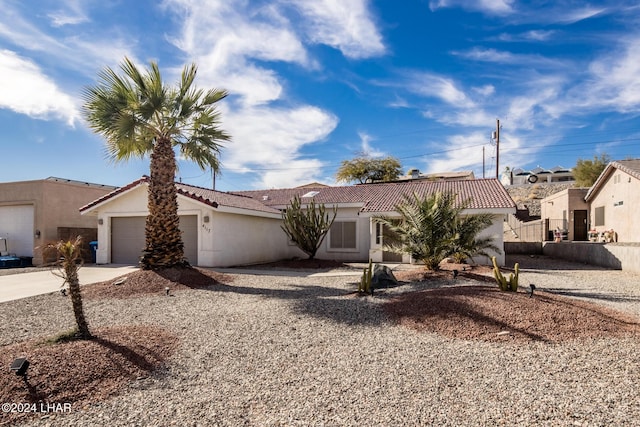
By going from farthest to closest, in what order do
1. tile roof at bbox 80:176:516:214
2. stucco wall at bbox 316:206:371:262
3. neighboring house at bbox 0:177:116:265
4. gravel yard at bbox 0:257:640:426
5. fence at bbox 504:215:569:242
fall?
1. fence at bbox 504:215:569:242
2. stucco wall at bbox 316:206:371:262
3. neighboring house at bbox 0:177:116:265
4. tile roof at bbox 80:176:516:214
5. gravel yard at bbox 0:257:640:426

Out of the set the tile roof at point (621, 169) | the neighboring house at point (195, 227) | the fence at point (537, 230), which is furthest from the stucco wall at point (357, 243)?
the fence at point (537, 230)

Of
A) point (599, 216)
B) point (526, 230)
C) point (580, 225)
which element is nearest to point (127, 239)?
point (599, 216)

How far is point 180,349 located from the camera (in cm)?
549

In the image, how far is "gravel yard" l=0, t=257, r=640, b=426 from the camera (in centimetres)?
357

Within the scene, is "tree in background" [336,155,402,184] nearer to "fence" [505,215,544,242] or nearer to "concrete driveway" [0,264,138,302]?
"fence" [505,215,544,242]

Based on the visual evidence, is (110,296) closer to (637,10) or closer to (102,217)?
(102,217)

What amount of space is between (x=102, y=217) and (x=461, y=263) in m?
16.9

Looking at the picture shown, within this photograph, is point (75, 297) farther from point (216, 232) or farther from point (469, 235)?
point (469, 235)

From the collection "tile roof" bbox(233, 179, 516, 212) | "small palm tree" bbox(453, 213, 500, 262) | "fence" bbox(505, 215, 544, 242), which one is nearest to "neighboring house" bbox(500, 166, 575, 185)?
"fence" bbox(505, 215, 544, 242)

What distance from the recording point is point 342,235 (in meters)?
20.0

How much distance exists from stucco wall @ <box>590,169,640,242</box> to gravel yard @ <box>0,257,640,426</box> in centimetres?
Result: 1537

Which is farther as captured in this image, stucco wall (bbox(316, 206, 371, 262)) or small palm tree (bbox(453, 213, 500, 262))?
stucco wall (bbox(316, 206, 371, 262))

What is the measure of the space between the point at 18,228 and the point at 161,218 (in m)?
13.5

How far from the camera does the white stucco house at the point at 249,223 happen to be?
16000 millimetres
